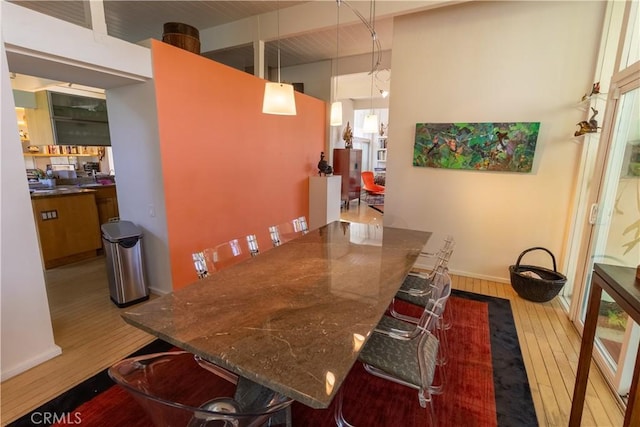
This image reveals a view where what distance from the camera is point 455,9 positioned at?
339 centimetres

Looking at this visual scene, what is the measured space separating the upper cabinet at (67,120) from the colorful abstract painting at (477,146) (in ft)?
20.9

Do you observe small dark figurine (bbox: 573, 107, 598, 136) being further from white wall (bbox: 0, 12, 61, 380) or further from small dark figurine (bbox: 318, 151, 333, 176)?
white wall (bbox: 0, 12, 61, 380)

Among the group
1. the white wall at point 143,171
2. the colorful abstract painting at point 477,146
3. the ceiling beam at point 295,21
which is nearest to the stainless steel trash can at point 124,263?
the white wall at point 143,171

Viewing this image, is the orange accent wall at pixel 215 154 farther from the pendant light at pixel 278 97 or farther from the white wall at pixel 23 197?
the pendant light at pixel 278 97

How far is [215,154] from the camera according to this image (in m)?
3.42

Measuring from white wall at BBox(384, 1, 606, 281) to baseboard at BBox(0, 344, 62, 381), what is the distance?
368 centimetres

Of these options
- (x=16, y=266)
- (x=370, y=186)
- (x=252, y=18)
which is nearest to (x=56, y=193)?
(x=16, y=266)

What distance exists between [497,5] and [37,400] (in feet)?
17.0

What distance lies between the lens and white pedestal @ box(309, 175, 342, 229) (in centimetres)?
516

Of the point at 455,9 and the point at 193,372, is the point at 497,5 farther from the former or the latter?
the point at 193,372

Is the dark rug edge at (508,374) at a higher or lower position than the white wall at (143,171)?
lower

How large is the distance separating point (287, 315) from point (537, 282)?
9.46ft

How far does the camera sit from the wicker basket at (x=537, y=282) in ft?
9.83

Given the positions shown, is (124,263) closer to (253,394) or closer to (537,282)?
(253,394)
